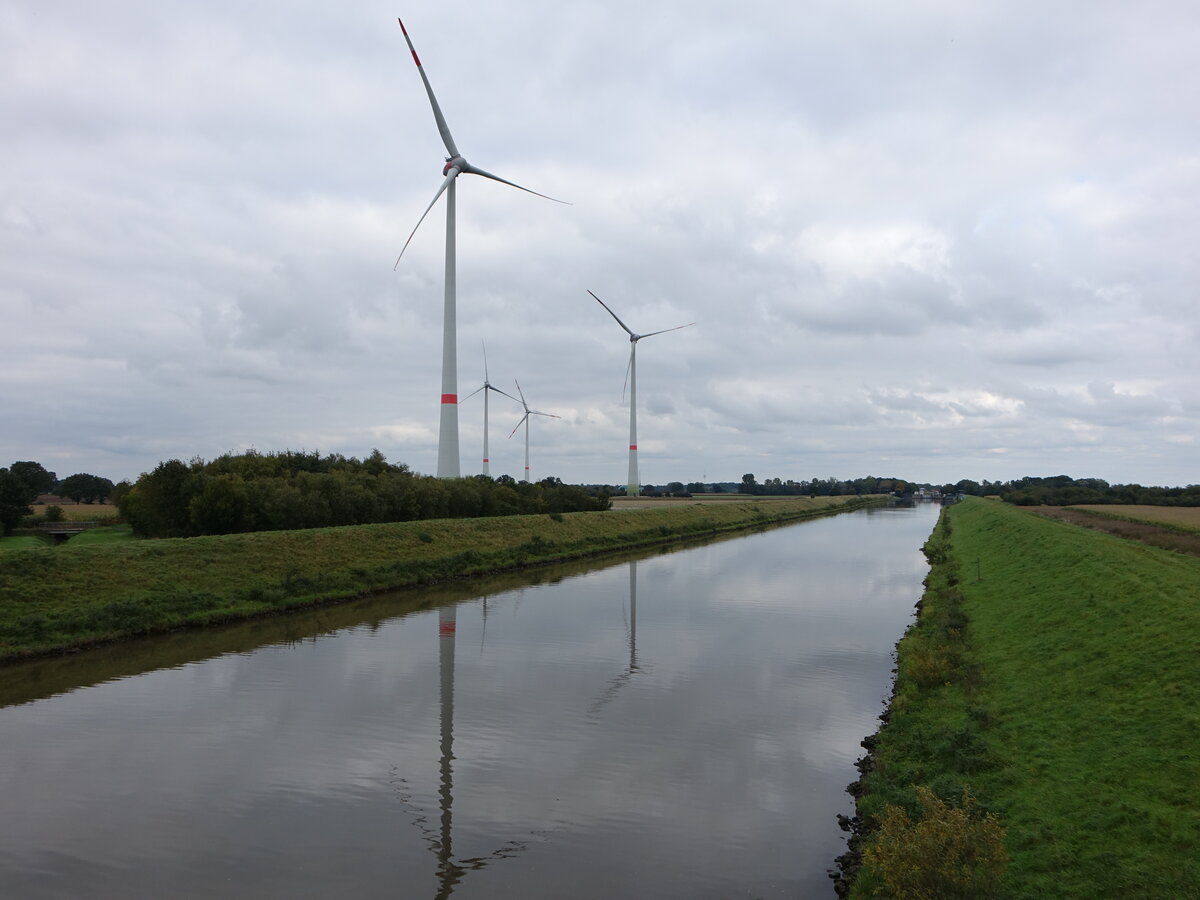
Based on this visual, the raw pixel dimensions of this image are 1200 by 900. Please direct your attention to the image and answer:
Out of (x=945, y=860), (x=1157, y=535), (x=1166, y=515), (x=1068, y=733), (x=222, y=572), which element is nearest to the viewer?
(x=945, y=860)

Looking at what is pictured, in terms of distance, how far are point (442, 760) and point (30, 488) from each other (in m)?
60.8

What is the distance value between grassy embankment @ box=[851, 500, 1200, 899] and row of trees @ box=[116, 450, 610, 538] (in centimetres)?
3456

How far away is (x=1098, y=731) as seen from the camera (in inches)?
535

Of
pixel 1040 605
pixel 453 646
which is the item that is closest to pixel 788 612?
pixel 1040 605

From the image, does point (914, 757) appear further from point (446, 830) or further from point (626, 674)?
point (626, 674)

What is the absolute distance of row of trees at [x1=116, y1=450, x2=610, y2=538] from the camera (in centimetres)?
4409

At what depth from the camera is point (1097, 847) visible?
32.6 feet

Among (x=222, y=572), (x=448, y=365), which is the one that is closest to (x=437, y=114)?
(x=448, y=365)

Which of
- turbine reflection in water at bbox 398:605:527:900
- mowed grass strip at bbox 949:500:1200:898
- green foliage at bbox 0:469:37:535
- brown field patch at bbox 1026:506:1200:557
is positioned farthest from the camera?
green foliage at bbox 0:469:37:535

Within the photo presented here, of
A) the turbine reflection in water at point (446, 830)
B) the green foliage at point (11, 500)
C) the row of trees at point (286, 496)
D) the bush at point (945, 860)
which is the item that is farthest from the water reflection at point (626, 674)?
the green foliage at point (11, 500)

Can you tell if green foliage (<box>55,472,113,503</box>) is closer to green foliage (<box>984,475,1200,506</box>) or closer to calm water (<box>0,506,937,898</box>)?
calm water (<box>0,506,937,898</box>)

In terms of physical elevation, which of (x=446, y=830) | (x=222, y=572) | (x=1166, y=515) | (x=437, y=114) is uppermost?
(x=437, y=114)

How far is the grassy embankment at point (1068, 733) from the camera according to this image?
9688 mm

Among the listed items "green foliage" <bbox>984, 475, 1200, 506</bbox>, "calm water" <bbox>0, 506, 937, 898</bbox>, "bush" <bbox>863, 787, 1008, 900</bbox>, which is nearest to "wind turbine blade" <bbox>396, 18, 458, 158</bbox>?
"calm water" <bbox>0, 506, 937, 898</bbox>
